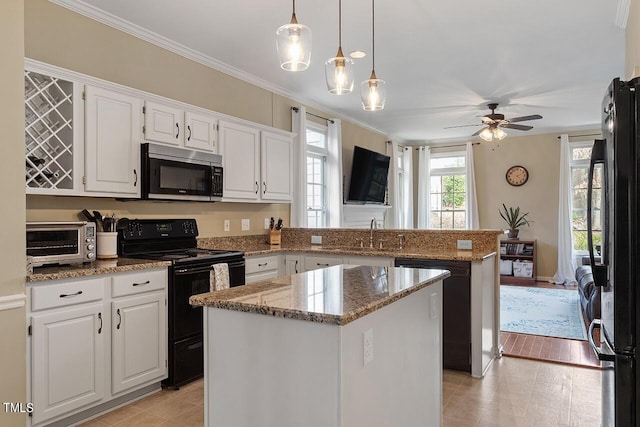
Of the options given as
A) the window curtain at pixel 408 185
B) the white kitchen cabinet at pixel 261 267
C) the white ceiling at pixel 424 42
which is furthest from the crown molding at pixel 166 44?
the window curtain at pixel 408 185

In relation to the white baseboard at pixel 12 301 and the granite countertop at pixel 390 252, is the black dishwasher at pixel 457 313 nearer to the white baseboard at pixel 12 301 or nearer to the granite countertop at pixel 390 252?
the granite countertop at pixel 390 252

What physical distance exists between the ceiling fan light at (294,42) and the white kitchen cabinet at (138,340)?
1894mm

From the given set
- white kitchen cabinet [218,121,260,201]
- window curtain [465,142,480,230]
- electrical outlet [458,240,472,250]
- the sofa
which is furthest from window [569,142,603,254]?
white kitchen cabinet [218,121,260,201]

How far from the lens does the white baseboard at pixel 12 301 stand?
2.01 metres

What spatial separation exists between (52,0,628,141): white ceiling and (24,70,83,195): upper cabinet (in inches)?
Result: 30.4

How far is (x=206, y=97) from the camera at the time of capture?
4.18m

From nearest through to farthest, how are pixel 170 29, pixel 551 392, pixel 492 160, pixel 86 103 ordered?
pixel 86 103 < pixel 551 392 < pixel 170 29 < pixel 492 160

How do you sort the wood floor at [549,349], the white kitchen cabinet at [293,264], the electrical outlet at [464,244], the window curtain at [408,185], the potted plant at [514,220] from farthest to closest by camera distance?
the window curtain at [408,185] < the potted plant at [514,220] < the white kitchen cabinet at [293,264] < the electrical outlet at [464,244] < the wood floor at [549,349]

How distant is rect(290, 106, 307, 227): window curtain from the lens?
521 centimetres

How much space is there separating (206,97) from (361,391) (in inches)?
135

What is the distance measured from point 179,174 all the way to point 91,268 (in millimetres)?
1125

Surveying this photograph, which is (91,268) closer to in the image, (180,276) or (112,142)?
(180,276)

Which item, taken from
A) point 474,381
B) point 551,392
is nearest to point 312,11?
point 474,381

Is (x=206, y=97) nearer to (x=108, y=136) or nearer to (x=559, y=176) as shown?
(x=108, y=136)
